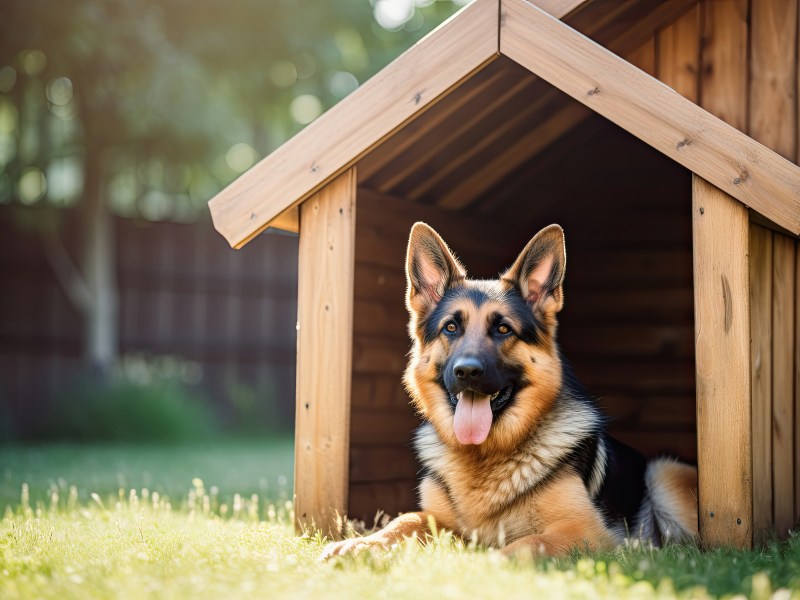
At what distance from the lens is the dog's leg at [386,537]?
13.0 ft

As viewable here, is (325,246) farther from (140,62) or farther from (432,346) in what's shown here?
(140,62)

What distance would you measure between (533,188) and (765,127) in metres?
2.64

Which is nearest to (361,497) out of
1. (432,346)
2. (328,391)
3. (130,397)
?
(328,391)

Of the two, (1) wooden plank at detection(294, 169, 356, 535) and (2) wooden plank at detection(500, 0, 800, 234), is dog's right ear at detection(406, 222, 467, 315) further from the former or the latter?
(2) wooden plank at detection(500, 0, 800, 234)

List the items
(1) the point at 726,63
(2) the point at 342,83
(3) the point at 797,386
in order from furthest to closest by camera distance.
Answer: (2) the point at 342,83
(1) the point at 726,63
(3) the point at 797,386

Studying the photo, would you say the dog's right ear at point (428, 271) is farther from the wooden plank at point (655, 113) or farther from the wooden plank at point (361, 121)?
the wooden plank at point (655, 113)

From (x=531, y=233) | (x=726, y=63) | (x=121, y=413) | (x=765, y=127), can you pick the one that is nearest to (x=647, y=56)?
(x=726, y=63)

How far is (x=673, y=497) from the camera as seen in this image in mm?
5031

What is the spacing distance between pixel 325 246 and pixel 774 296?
2528mm

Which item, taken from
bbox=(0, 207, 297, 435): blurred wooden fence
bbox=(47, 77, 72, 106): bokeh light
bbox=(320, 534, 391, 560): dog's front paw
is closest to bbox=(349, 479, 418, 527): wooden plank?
bbox=(320, 534, 391, 560): dog's front paw

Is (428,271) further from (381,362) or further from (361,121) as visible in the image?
(381,362)

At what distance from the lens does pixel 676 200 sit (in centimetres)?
778

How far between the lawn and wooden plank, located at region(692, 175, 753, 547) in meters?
0.26

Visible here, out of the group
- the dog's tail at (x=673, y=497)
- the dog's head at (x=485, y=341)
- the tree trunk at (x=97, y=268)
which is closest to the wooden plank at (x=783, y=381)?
the dog's tail at (x=673, y=497)
